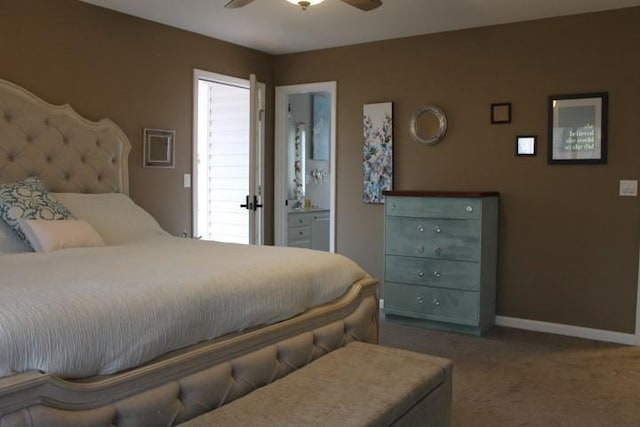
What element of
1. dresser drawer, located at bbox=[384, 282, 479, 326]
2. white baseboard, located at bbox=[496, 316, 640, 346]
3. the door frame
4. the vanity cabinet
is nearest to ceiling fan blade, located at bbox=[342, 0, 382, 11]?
dresser drawer, located at bbox=[384, 282, 479, 326]

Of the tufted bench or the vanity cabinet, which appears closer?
the tufted bench

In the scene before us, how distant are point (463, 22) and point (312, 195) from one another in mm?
2815

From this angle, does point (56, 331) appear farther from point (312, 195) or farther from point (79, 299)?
point (312, 195)

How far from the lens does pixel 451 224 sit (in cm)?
421

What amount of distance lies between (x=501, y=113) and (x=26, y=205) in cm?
331

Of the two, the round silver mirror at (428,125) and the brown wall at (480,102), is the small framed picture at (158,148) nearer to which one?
the brown wall at (480,102)

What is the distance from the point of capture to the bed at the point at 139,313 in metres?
1.54

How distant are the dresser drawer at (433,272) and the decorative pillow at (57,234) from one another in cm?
226

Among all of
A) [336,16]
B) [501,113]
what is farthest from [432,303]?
[336,16]

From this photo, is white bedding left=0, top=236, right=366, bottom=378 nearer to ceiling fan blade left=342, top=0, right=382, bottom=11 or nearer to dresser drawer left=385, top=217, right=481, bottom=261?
ceiling fan blade left=342, top=0, right=382, bottom=11

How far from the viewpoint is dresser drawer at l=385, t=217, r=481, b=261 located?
4.14 metres

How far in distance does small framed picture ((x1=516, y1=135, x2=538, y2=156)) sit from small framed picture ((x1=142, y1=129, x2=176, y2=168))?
Answer: 8.69 feet

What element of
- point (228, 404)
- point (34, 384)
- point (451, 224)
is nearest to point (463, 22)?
point (451, 224)

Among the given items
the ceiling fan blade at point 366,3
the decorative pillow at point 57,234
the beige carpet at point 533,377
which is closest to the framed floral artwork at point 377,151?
the beige carpet at point 533,377
